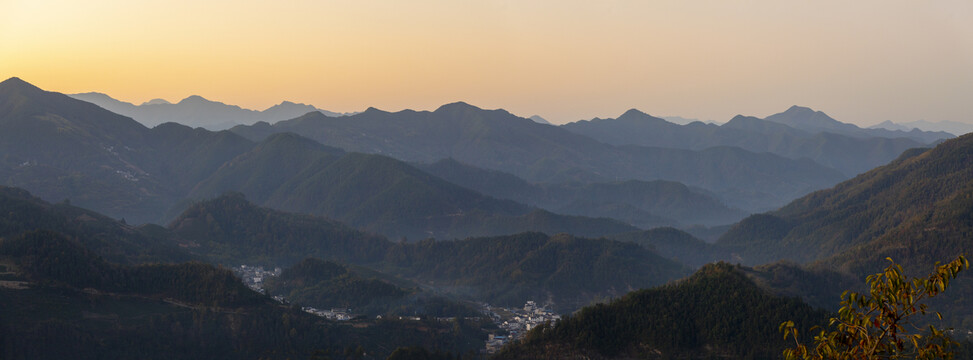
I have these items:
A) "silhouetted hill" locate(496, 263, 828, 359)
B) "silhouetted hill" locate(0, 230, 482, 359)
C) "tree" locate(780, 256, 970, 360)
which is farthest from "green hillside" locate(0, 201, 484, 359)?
"tree" locate(780, 256, 970, 360)

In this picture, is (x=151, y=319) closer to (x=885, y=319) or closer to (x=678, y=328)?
(x=678, y=328)

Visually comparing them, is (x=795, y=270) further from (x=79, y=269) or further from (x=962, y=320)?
(x=79, y=269)

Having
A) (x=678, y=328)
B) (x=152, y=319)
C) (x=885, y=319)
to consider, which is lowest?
(x=152, y=319)

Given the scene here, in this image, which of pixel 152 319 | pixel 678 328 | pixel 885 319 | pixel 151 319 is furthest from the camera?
pixel 152 319

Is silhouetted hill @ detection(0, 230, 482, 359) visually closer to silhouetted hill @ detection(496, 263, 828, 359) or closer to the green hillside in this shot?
the green hillside

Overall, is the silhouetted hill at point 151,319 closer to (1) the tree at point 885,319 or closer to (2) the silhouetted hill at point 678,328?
(2) the silhouetted hill at point 678,328

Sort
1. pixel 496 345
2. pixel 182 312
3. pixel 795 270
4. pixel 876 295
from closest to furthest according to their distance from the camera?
pixel 876 295 → pixel 182 312 → pixel 496 345 → pixel 795 270

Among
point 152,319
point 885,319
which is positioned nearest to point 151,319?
point 152,319

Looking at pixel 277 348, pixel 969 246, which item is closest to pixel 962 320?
pixel 969 246

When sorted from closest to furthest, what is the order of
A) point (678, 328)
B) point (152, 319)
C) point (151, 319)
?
point (678, 328) < point (151, 319) < point (152, 319)
